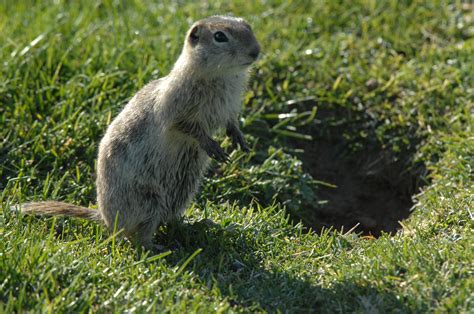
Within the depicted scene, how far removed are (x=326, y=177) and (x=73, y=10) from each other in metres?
2.88

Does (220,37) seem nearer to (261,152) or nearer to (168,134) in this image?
(168,134)

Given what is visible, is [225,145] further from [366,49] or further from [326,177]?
[366,49]

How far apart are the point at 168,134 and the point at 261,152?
124 cm

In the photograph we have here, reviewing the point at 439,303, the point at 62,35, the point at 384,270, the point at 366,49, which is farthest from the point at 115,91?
the point at 439,303

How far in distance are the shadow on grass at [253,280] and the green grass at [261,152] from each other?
0.03ft

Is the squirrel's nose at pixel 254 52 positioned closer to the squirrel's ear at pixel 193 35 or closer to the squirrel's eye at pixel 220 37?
the squirrel's eye at pixel 220 37

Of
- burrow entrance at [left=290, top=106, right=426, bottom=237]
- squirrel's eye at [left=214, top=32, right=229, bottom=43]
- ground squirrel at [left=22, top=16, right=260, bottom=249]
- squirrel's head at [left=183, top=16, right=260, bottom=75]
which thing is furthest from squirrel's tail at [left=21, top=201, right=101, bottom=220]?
burrow entrance at [left=290, top=106, right=426, bottom=237]

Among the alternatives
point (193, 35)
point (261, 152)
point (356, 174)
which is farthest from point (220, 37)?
point (356, 174)

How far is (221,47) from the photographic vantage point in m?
4.30

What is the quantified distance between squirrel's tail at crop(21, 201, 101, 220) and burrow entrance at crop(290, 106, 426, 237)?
1.70m

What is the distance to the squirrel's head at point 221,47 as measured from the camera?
4.25 meters

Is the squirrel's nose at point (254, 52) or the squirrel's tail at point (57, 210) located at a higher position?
the squirrel's nose at point (254, 52)

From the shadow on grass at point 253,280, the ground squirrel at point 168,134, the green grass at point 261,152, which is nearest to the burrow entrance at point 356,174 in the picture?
the green grass at point 261,152

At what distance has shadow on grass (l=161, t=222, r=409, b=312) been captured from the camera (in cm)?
365
